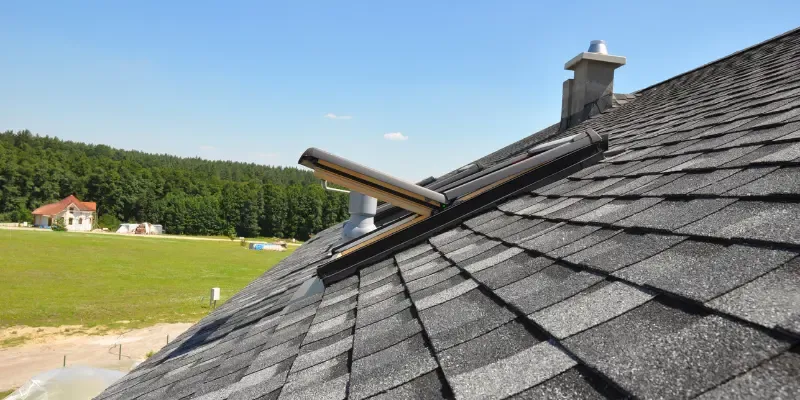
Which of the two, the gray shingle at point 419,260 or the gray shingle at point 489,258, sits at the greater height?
the gray shingle at point 489,258

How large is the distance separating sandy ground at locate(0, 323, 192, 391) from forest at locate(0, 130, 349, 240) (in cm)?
7426

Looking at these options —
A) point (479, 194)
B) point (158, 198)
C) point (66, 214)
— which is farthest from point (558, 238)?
point (158, 198)

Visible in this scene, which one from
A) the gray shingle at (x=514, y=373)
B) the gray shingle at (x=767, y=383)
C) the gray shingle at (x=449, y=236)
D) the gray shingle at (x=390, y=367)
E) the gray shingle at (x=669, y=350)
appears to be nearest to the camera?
the gray shingle at (x=767, y=383)

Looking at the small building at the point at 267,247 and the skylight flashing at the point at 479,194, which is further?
the small building at the point at 267,247

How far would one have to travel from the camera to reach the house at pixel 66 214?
9062 centimetres

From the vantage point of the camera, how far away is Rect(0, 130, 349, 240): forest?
314 ft

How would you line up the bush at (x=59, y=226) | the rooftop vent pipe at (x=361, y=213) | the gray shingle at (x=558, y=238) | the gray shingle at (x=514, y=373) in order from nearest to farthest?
the gray shingle at (x=514, y=373) < the gray shingle at (x=558, y=238) < the rooftop vent pipe at (x=361, y=213) < the bush at (x=59, y=226)

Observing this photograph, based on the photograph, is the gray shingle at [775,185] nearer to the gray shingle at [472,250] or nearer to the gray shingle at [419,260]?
the gray shingle at [472,250]

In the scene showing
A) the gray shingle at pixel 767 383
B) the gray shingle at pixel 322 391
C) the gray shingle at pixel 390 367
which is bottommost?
the gray shingle at pixel 322 391

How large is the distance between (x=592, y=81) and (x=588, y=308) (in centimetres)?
799

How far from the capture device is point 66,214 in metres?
91.0

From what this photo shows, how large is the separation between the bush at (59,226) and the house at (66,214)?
1341mm

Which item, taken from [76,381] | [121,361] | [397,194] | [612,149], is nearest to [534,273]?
[397,194]

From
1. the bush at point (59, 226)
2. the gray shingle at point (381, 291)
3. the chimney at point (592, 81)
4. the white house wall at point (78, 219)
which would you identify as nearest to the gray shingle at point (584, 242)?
the gray shingle at point (381, 291)
